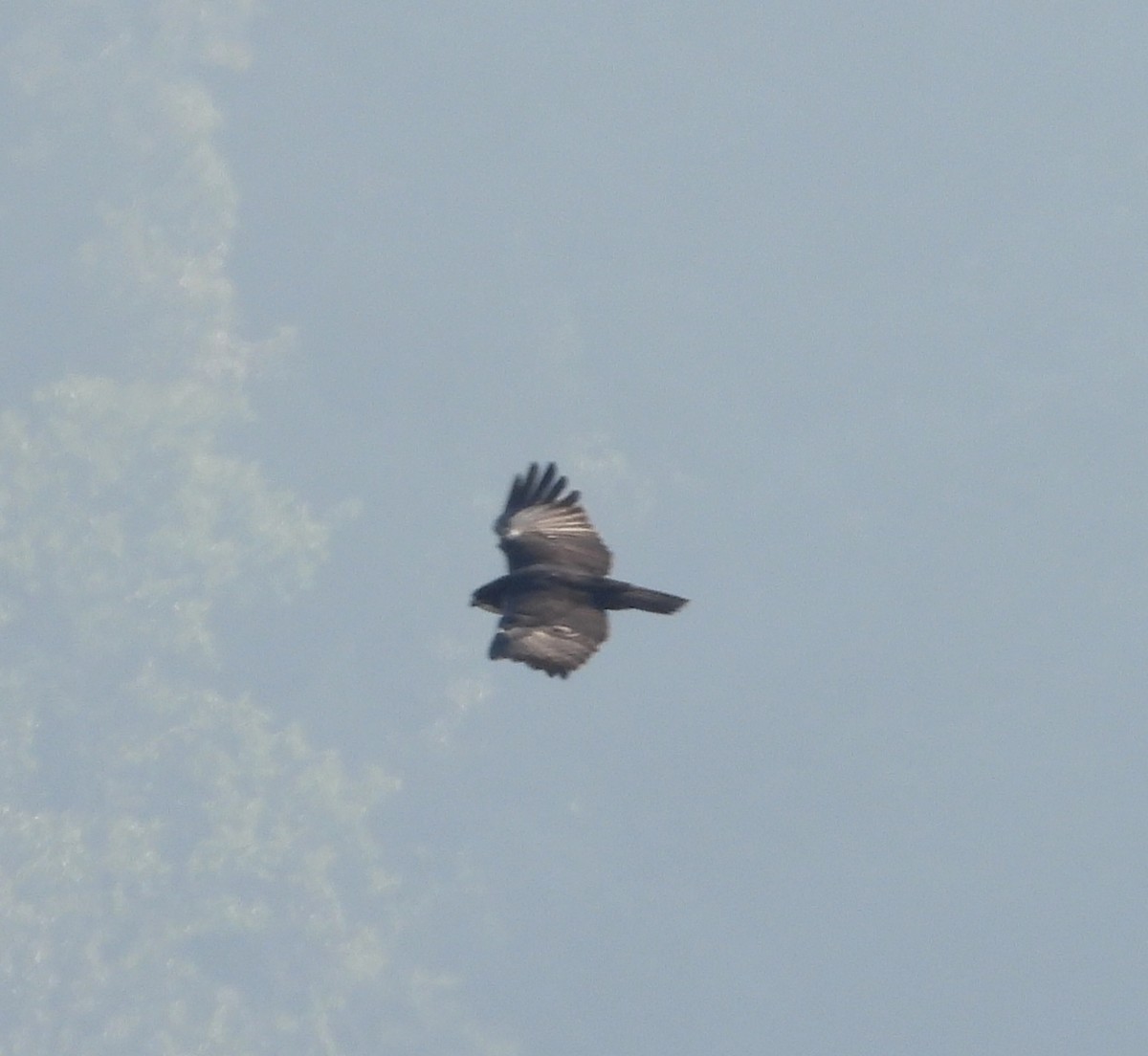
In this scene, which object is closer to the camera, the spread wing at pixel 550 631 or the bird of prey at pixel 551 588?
the spread wing at pixel 550 631

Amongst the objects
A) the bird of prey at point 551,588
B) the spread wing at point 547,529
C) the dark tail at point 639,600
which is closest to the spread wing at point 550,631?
the bird of prey at point 551,588

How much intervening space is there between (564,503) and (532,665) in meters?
8.30

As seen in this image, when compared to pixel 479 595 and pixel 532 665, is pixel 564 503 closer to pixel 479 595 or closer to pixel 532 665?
pixel 479 595

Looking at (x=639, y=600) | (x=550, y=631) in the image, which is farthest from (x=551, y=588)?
(x=550, y=631)

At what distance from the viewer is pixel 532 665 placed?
52.4m

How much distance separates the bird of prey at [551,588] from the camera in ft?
175

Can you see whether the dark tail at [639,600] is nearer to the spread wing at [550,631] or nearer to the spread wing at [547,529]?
the spread wing at [550,631]

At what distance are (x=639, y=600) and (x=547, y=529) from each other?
4668mm

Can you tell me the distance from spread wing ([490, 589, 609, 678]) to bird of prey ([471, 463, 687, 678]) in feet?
0.06

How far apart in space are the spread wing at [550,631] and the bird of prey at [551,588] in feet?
0.06

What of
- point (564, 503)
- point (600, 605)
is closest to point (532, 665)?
point (600, 605)

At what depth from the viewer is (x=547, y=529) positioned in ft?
195

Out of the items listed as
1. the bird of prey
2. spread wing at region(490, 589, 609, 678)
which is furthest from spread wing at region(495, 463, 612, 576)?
spread wing at region(490, 589, 609, 678)

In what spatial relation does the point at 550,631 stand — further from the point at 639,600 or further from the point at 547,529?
the point at 547,529
